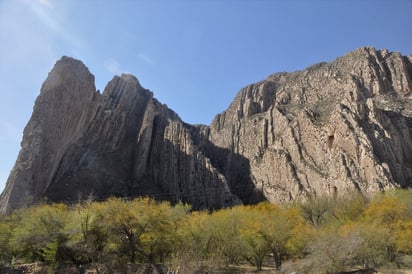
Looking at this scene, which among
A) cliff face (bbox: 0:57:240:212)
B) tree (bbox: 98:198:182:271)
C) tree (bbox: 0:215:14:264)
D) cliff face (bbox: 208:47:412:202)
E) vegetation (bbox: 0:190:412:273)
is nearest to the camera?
tree (bbox: 98:198:182:271)

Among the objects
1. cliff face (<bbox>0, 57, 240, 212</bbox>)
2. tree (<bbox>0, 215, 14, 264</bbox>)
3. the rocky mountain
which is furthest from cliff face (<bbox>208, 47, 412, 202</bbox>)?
tree (<bbox>0, 215, 14, 264</bbox>)

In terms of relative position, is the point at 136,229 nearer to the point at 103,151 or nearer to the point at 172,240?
the point at 172,240

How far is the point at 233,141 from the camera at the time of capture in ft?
390

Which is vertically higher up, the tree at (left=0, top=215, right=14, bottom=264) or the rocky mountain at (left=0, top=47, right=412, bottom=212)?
the rocky mountain at (left=0, top=47, right=412, bottom=212)

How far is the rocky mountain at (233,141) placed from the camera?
2827 inches

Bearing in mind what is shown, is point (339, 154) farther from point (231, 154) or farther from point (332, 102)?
point (231, 154)

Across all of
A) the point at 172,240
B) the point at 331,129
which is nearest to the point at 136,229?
the point at 172,240

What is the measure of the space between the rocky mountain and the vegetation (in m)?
29.6

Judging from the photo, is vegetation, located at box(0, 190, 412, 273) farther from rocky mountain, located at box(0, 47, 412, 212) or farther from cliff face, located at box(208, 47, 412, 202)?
cliff face, located at box(208, 47, 412, 202)

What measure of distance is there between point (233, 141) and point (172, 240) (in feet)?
293

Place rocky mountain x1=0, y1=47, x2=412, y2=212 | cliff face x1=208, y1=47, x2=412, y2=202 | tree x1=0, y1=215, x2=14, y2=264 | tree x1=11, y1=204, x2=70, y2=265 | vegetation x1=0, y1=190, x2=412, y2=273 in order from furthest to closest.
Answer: cliff face x1=208, y1=47, x2=412, y2=202, rocky mountain x1=0, y1=47, x2=412, y2=212, tree x1=0, y1=215, x2=14, y2=264, tree x1=11, y1=204, x2=70, y2=265, vegetation x1=0, y1=190, x2=412, y2=273

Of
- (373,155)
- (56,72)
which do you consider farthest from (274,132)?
(56,72)

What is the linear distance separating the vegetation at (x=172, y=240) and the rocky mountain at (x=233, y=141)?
29.6 metres

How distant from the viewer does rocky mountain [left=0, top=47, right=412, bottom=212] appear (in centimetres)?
7181
